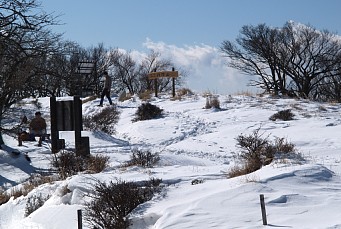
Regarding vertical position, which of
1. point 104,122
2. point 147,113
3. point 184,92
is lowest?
point 104,122

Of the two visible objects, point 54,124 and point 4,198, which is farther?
point 54,124

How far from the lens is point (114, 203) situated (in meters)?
7.36

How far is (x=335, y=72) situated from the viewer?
131 ft

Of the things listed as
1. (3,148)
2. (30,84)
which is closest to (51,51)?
(30,84)

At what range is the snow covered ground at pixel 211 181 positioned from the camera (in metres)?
6.58

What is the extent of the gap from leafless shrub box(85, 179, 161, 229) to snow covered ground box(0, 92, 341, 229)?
0.48 feet

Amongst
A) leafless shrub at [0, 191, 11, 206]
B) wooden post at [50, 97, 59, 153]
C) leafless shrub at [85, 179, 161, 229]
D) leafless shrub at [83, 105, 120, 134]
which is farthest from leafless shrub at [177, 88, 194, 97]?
leafless shrub at [85, 179, 161, 229]

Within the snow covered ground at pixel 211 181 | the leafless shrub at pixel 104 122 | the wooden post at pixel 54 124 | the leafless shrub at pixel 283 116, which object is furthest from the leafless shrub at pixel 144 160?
the leafless shrub at pixel 104 122

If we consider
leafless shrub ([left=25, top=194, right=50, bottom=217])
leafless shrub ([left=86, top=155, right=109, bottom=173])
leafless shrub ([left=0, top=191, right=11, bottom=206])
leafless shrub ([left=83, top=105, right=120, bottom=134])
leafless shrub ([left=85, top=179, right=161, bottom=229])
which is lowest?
leafless shrub ([left=0, top=191, right=11, bottom=206])

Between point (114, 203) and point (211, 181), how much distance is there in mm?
1702

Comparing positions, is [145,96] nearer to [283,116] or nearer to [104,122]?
[104,122]

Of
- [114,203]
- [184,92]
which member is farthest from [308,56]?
[114,203]

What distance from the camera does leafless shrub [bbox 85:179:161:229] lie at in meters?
7.08

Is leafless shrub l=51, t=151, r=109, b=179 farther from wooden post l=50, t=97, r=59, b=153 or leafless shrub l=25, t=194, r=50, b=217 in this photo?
wooden post l=50, t=97, r=59, b=153
